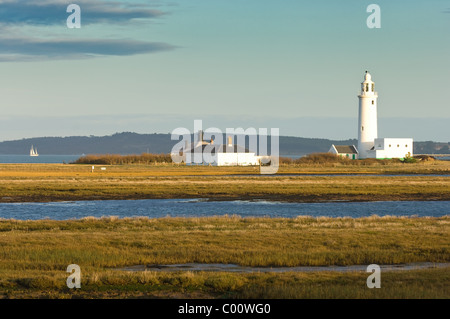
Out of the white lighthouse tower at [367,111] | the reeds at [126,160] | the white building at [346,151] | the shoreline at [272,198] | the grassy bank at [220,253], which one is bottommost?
the shoreline at [272,198]

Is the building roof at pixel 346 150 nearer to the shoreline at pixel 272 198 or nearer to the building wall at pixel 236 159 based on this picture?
the building wall at pixel 236 159

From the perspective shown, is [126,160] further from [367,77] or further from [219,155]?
[367,77]

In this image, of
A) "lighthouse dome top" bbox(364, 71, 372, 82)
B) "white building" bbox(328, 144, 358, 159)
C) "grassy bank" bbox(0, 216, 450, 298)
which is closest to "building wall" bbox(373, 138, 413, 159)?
"white building" bbox(328, 144, 358, 159)

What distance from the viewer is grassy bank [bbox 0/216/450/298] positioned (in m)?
15.0

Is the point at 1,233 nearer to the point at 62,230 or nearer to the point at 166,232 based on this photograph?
the point at 62,230

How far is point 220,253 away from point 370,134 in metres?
94.0

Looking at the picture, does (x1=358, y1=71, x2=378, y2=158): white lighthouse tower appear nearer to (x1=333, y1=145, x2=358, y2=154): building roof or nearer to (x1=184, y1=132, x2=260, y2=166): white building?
(x1=333, y1=145, x2=358, y2=154): building roof

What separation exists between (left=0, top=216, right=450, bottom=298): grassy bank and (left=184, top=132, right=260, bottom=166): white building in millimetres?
85156

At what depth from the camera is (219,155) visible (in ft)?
380

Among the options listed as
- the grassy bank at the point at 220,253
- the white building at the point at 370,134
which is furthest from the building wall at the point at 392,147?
the grassy bank at the point at 220,253

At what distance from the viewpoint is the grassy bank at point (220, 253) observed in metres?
15.0

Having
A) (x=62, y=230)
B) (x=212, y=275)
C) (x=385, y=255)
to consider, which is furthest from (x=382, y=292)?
(x=62, y=230)

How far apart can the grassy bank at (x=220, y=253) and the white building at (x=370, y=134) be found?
80.1 meters

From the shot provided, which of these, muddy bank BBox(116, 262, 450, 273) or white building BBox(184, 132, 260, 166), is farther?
white building BBox(184, 132, 260, 166)
